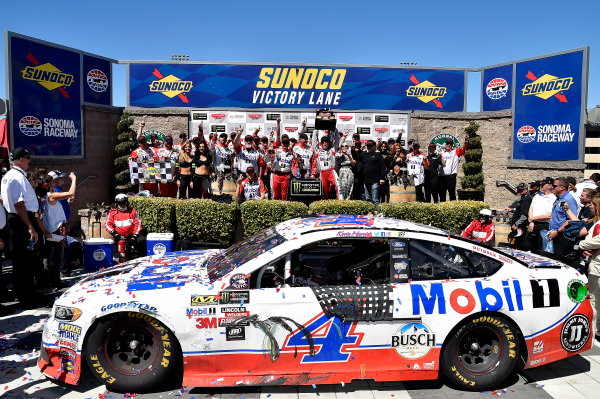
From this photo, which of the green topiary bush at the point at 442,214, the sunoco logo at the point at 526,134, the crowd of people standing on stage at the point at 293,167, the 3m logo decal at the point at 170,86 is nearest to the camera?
the green topiary bush at the point at 442,214

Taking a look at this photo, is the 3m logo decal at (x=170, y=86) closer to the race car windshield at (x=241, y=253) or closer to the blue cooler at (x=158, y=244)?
the blue cooler at (x=158, y=244)

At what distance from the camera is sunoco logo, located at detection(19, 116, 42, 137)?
12.0 m

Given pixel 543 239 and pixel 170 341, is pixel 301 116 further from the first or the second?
Result: pixel 170 341

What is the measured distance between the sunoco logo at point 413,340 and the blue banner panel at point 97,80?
41.7 feet

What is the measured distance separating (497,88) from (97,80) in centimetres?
1247

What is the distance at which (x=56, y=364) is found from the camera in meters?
4.05

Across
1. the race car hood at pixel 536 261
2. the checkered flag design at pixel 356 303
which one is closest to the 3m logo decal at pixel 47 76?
the checkered flag design at pixel 356 303

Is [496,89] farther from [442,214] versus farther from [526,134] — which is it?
[442,214]

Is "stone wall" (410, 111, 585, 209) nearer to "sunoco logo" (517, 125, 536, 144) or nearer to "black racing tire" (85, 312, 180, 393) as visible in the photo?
"sunoco logo" (517, 125, 536, 144)

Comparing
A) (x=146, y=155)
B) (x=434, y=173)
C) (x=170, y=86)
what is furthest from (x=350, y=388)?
(x=170, y=86)

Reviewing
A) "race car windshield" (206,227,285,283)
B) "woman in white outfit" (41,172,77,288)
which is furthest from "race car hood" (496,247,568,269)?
"woman in white outfit" (41,172,77,288)

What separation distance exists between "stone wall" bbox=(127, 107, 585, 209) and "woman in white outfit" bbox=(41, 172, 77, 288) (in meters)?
7.94

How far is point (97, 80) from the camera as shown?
14.1 m

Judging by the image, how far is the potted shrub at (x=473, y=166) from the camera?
49.6 ft
